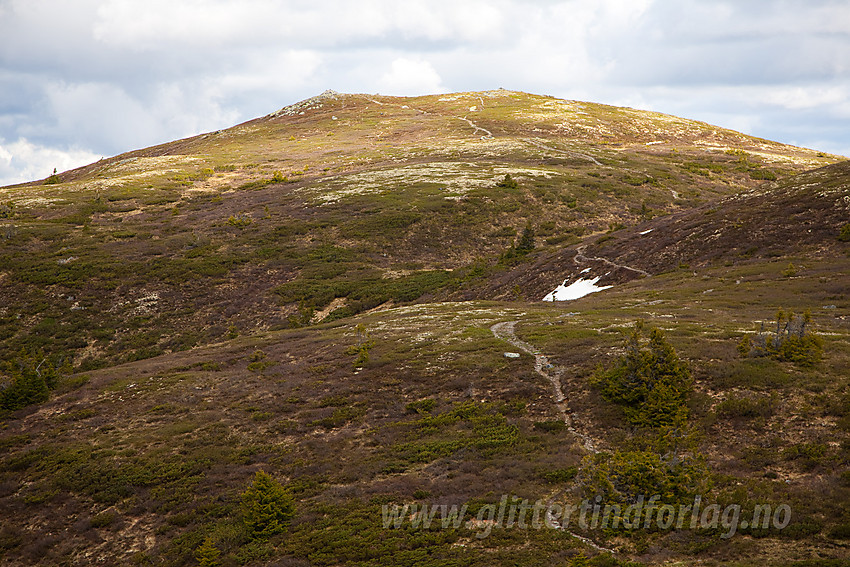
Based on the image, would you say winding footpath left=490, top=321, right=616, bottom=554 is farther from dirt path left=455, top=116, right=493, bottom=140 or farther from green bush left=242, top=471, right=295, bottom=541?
dirt path left=455, top=116, right=493, bottom=140

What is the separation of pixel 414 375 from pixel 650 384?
13.1 meters

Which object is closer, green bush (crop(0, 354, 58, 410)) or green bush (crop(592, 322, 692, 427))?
green bush (crop(592, 322, 692, 427))

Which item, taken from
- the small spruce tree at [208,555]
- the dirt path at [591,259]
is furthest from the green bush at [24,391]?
the dirt path at [591,259]

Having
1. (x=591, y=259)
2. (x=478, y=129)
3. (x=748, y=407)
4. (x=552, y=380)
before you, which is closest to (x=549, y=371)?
(x=552, y=380)

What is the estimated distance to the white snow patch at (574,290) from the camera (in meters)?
50.8

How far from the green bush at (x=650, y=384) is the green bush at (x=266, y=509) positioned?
47.1 ft

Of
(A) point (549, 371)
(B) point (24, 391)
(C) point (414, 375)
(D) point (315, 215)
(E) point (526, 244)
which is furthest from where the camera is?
(D) point (315, 215)

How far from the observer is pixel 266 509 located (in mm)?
19547

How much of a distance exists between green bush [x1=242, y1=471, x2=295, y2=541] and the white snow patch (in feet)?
118

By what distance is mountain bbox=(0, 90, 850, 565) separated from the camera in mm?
17656

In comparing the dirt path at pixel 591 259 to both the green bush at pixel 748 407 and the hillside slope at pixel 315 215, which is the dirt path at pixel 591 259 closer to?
the hillside slope at pixel 315 215

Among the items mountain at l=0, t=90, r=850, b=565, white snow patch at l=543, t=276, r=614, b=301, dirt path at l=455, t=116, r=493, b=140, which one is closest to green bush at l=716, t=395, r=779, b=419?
mountain at l=0, t=90, r=850, b=565

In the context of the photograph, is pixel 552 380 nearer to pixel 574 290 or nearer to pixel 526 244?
pixel 574 290

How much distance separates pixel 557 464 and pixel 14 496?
23.8 metres
